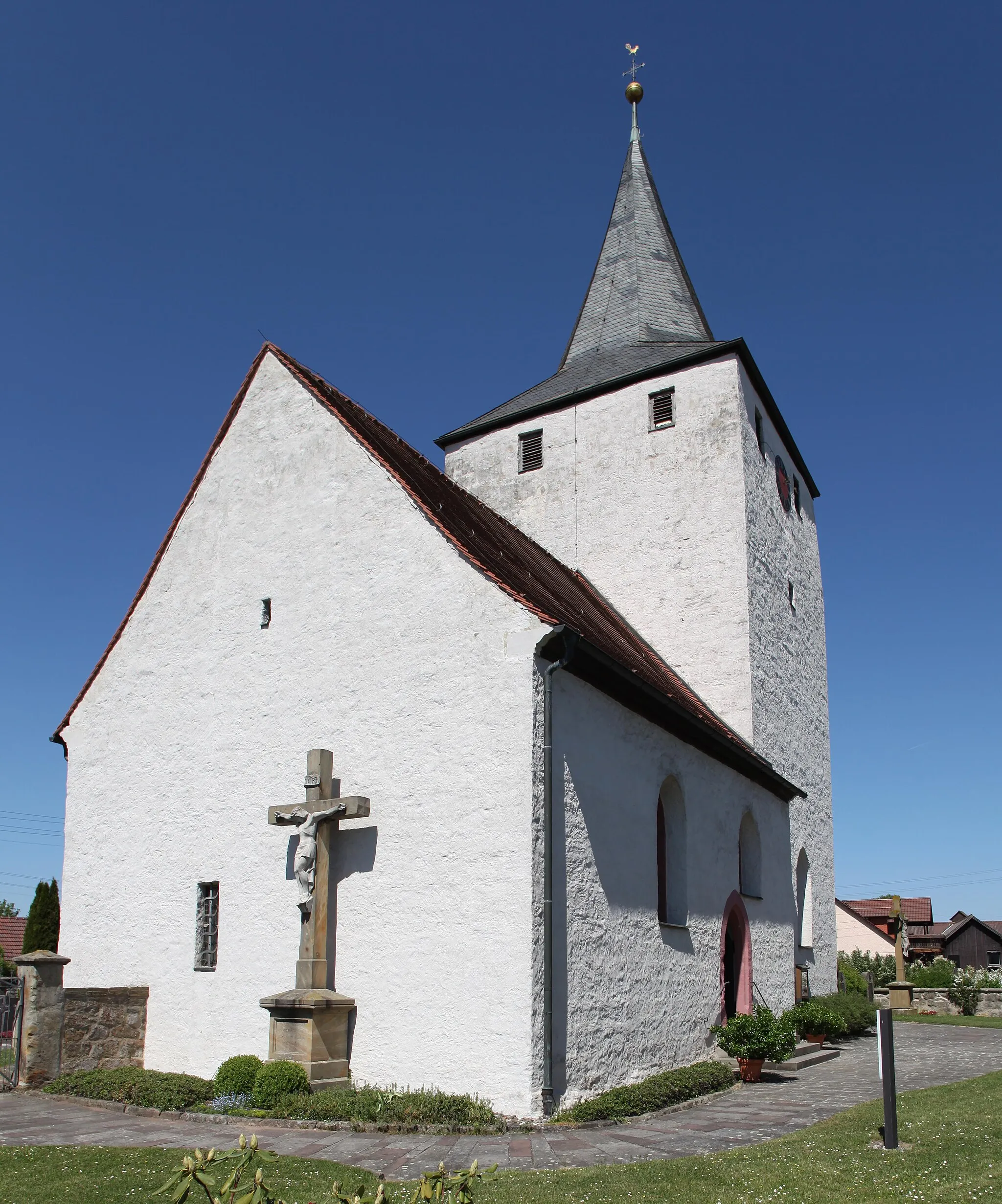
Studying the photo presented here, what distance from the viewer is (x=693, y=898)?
13547 millimetres

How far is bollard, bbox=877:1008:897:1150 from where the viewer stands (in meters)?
7.83

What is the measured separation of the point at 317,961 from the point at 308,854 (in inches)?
42.5

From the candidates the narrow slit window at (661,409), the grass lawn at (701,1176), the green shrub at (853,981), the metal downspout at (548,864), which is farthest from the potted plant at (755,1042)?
the green shrub at (853,981)

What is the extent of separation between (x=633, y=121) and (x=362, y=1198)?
28114mm

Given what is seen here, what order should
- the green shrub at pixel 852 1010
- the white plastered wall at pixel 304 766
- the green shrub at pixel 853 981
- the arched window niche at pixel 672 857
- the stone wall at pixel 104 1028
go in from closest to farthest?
the white plastered wall at pixel 304 766
the stone wall at pixel 104 1028
the arched window niche at pixel 672 857
the green shrub at pixel 852 1010
the green shrub at pixel 853 981

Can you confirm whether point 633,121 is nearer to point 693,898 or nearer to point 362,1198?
point 693,898

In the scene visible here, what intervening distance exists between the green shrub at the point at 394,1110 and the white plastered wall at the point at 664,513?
9545 millimetres

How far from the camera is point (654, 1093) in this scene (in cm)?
1052

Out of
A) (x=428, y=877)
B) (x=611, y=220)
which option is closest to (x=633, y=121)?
(x=611, y=220)

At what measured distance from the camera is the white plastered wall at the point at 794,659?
Result: 739 inches

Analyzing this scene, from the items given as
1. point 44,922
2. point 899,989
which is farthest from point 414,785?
point 899,989

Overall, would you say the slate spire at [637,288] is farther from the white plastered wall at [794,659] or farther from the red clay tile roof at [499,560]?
the red clay tile roof at [499,560]

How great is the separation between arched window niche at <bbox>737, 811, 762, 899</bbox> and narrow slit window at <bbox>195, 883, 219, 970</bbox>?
8.59 metres

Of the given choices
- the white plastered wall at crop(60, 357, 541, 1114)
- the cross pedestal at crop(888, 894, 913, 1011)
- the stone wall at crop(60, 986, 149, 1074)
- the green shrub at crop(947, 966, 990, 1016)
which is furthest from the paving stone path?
the green shrub at crop(947, 966, 990, 1016)
